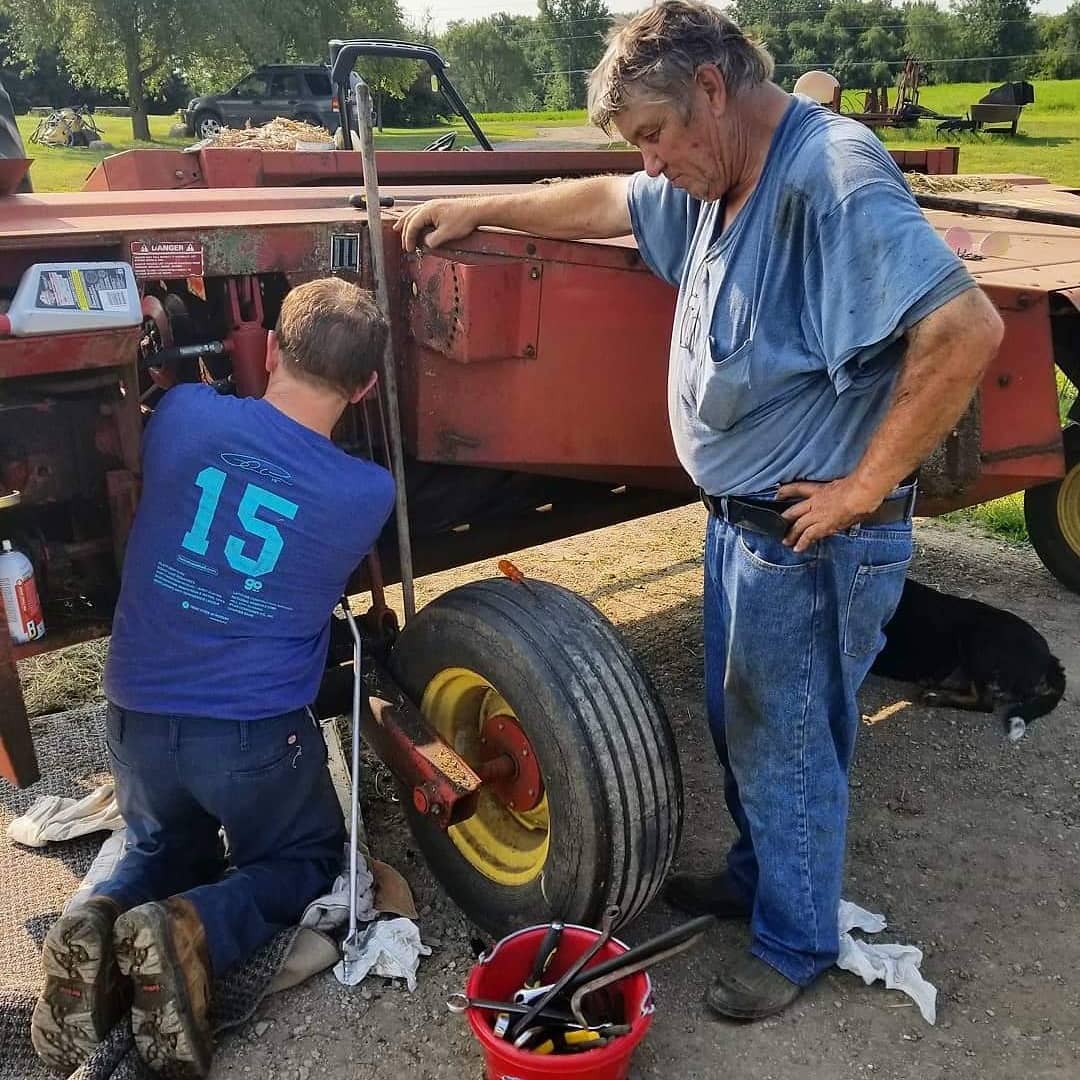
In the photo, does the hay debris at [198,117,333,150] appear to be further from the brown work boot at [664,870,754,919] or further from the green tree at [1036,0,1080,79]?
the green tree at [1036,0,1080,79]

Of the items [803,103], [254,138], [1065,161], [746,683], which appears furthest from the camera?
[1065,161]

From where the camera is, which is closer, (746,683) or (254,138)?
(746,683)

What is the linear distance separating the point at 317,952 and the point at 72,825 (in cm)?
87

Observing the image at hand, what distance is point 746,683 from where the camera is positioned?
232 cm

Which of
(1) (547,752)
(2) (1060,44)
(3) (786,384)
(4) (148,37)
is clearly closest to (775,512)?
(3) (786,384)

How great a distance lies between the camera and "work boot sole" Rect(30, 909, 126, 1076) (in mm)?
2180

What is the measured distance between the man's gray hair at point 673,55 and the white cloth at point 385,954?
174 cm

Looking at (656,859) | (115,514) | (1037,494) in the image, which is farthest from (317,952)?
(1037,494)

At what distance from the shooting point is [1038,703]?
363 cm

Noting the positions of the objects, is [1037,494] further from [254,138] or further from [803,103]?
[254,138]

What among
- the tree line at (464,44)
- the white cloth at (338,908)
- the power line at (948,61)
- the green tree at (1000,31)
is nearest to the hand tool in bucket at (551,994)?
the white cloth at (338,908)

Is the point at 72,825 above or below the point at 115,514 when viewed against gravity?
below

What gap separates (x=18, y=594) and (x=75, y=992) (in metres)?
0.75

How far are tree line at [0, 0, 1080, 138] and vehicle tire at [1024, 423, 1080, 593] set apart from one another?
1218cm
